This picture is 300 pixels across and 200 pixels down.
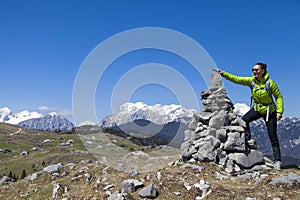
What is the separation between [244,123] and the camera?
1819 centimetres

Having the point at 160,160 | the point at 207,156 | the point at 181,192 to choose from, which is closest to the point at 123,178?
the point at 181,192

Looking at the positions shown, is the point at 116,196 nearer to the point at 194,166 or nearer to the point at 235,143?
the point at 194,166

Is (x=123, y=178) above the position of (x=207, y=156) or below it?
below

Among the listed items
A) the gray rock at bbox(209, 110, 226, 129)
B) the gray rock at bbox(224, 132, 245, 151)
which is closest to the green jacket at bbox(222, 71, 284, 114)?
the gray rock at bbox(224, 132, 245, 151)

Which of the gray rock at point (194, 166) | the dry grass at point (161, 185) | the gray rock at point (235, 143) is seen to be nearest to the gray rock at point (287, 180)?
the dry grass at point (161, 185)

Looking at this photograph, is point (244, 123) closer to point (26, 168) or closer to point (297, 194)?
point (297, 194)

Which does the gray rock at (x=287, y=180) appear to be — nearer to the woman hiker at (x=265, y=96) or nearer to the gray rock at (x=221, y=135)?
the woman hiker at (x=265, y=96)

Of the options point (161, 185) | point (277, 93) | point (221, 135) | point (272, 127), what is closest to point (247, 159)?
point (221, 135)

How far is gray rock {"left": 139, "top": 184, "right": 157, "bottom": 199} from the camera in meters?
14.0

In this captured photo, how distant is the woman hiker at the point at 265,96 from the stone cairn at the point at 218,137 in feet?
6.74

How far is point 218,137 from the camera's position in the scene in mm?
18594

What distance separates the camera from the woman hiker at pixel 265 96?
14594 mm

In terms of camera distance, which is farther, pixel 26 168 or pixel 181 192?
pixel 26 168

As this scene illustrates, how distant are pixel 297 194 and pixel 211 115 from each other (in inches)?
338
